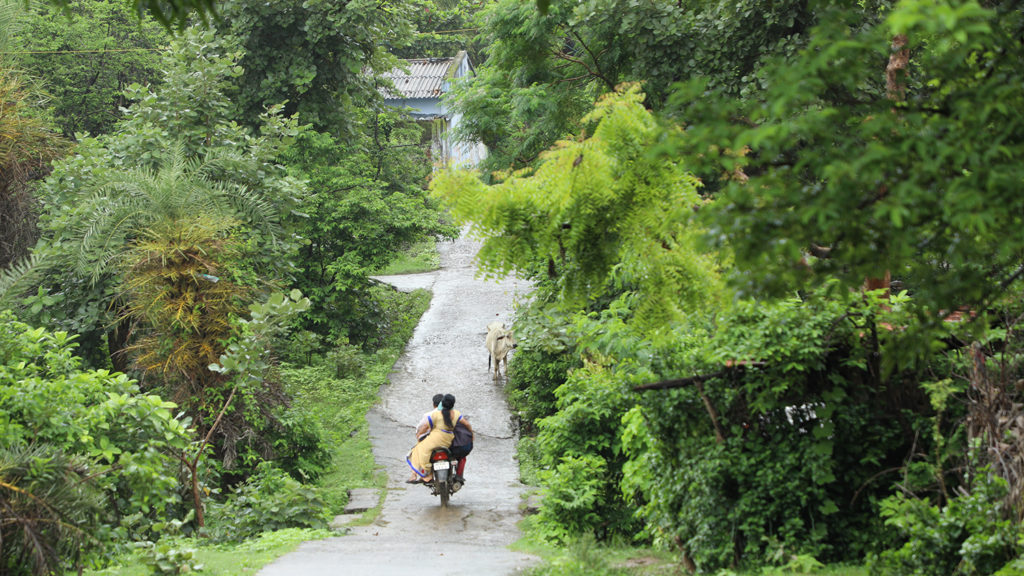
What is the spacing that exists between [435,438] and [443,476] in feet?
1.65

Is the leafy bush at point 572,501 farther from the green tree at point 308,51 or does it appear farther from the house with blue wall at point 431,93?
the house with blue wall at point 431,93

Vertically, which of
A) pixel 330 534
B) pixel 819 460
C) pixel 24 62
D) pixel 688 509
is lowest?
pixel 330 534

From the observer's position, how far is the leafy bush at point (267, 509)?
30.8 feet

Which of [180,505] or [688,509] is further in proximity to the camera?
[180,505]

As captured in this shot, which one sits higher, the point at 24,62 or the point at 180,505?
the point at 24,62

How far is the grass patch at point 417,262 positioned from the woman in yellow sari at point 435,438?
597 inches

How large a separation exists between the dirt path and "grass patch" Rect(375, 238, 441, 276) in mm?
1163

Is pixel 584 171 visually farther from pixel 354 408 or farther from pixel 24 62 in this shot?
pixel 24 62

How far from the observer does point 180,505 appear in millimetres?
9812

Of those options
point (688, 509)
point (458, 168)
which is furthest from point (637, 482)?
point (458, 168)

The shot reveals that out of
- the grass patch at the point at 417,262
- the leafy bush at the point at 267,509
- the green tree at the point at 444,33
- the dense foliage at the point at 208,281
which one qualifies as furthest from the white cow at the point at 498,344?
the green tree at the point at 444,33

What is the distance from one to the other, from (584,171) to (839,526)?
3.12m

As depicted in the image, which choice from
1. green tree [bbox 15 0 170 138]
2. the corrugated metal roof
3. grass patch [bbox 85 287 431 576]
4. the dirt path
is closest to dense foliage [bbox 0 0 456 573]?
grass patch [bbox 85 287 431 576]

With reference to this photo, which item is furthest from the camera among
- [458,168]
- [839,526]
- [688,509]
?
[688,509]
